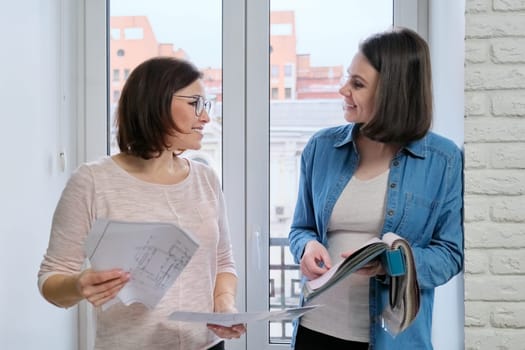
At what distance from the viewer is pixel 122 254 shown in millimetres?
1062

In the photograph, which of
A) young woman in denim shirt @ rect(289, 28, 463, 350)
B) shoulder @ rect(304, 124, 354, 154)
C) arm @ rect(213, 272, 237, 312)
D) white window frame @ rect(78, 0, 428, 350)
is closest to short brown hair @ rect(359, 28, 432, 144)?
young woman in denim shirt @ rect(289, 28, 463, 350)

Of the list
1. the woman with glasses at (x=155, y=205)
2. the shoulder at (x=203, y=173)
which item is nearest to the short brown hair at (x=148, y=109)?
the woman with glasses at (x=155, y=205)

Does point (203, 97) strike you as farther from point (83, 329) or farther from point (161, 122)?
point (83, 329)

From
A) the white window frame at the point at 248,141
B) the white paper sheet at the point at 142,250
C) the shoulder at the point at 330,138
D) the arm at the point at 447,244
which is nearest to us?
the white paper sheet at the point at 142,250

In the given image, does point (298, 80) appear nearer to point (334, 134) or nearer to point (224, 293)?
point (334, 134)

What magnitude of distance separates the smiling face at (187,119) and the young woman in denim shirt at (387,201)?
1.19 feet

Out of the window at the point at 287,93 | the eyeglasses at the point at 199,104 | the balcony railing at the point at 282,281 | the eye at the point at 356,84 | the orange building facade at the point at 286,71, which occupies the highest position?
the orange building facade at the point at 286,71

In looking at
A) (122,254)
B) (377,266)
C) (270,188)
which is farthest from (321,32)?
(122,254)

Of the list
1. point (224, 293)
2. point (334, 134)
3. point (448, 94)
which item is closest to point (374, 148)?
point (334, 134)

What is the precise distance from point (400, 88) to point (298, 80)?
782 mm

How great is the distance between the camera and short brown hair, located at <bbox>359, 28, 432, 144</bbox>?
4.45 ft

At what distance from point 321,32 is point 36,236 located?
1.22 metres

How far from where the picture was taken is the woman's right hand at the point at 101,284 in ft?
3.54

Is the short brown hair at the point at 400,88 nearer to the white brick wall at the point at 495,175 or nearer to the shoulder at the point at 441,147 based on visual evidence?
the shoulder at the point at 441,147
